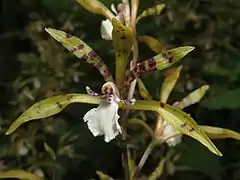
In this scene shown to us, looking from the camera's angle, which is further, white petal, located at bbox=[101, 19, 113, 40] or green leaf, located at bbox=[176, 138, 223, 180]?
green leaf, located at bbox=[176, 138, 223, 180]

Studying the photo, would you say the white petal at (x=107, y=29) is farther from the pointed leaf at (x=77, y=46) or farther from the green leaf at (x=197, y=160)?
the green leaf at (x=197, y=160)

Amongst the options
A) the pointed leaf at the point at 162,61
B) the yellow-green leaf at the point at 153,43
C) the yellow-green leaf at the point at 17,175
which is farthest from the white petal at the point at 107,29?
the yellow-green leaf at the point at 17,175

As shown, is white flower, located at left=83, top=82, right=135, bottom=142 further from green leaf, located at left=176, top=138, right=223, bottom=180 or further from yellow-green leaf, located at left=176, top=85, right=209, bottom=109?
green leaf, located at left=176, top=138, right=223, bottom=180

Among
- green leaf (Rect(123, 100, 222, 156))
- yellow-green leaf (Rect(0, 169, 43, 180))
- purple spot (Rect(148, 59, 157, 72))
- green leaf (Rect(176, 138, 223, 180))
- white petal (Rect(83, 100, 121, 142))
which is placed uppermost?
purple spot (Rect(148, 59, 157, 72))

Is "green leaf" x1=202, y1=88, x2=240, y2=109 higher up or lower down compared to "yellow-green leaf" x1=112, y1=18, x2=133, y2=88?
lower down

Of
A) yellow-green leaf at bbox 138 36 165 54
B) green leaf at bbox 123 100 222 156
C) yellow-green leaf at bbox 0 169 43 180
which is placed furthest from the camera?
yellow-green leaf at bbox 138 36 165 54

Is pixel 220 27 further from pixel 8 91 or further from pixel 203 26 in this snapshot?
pixel 8 91

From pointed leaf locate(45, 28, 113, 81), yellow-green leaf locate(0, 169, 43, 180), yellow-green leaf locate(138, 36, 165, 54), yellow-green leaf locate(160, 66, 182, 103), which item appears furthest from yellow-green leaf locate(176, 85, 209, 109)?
yellow-green leaf locate(0, 169, 43, 180)

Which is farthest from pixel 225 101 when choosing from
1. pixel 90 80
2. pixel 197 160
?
pixel 90 80
